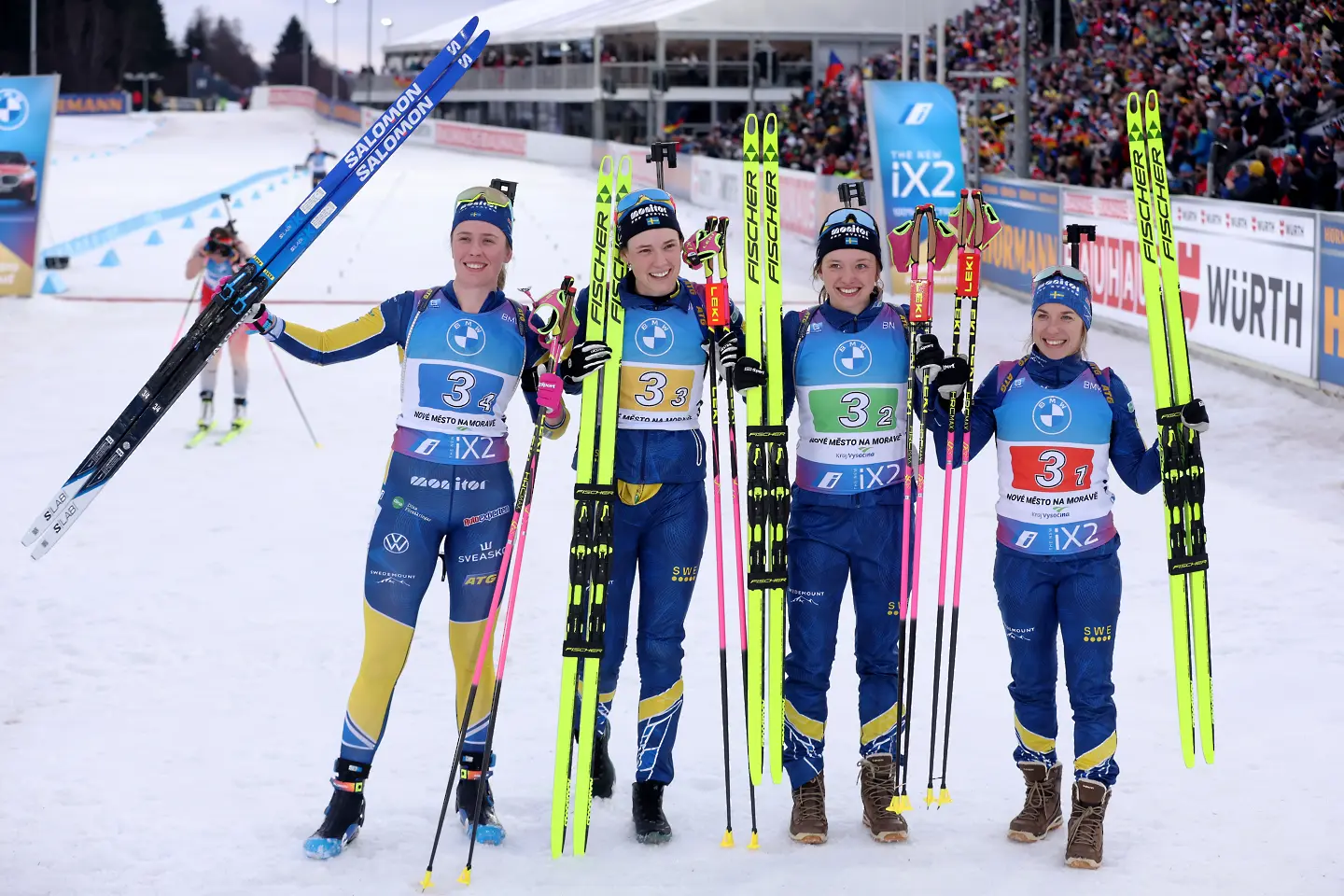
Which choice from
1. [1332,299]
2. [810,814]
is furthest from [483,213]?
[1332,299]

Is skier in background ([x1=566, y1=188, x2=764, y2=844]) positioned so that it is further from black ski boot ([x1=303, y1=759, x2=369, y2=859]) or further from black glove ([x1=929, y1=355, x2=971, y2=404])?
black ski boot ([x1=303, y1=759, x2=369, y2=859])

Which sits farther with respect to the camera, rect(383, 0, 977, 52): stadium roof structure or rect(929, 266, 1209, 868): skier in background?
rect(383, 0, 977, 52): stadium roof structure

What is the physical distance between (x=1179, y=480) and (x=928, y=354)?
0.89m

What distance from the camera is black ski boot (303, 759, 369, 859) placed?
452 cm

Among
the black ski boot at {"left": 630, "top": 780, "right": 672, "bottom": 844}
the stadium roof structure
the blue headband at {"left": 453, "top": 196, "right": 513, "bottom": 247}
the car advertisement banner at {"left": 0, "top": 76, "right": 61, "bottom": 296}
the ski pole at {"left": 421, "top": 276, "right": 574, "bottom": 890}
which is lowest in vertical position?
the black ski boot at {"left": 630, "top": 780, "right": 672, "bottom": 844}

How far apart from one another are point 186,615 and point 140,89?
98.9 meters

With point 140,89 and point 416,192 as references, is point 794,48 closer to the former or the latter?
point 416,192

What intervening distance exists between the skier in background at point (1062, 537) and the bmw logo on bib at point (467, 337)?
1400 mm

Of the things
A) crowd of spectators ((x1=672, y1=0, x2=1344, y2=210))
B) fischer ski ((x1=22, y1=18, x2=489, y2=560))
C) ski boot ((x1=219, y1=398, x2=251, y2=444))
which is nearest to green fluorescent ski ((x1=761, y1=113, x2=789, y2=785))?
fischer ski ((x1=22, y1=18, x2=489, y2=560))

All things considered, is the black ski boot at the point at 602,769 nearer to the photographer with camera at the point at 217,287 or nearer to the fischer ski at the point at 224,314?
the fischer ski at the point at 224,314

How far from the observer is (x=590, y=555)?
4.49 metres

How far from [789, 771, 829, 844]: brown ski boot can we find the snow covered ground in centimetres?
5

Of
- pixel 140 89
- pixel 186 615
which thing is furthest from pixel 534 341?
pixel 140 89

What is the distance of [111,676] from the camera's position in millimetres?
6234
